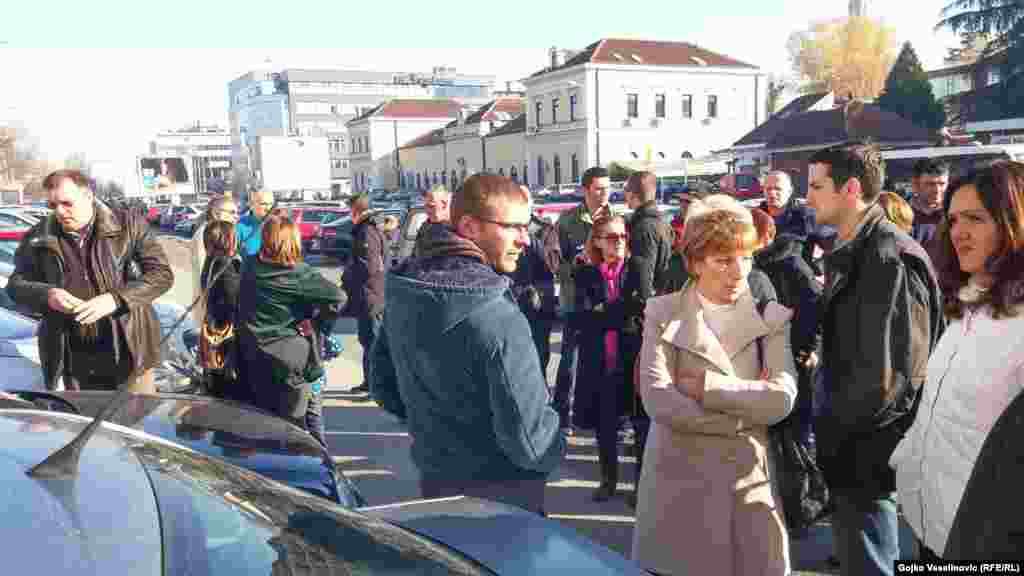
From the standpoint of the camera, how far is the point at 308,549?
1.60 metres

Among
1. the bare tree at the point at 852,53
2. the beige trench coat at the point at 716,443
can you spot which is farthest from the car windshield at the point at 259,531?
the bare tree at the point at 852,53

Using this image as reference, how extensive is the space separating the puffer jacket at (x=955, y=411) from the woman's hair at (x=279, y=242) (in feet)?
10.3

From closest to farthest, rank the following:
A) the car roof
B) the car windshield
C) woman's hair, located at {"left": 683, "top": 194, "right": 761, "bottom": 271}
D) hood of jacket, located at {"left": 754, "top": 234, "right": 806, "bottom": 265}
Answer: the car roof → the car windshield → woman's hair, located at {"left": 683, "top": 194, "right": 761, "bottom": 271} → hood of jacket, located at {"left": 754, "top": 234, "right": 806, "bottom": 265}

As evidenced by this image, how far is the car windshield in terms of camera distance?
1363 mm

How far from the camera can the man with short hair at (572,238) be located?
5.90 metres

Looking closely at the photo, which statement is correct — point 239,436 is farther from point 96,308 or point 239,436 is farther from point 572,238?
point 572,238

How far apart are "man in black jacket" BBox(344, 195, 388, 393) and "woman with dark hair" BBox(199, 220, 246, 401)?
5.39ft

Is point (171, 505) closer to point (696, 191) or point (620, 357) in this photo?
point (620, 357)

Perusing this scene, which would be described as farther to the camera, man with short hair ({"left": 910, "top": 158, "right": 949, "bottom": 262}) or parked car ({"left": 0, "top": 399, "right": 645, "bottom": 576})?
man with short hair ({"left": 910, "top": 158, "right": 949, "bottom": 262})

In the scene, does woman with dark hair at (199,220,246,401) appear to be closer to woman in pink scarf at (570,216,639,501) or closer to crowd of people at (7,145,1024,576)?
A: crowd of people at (7,145,1024,576)

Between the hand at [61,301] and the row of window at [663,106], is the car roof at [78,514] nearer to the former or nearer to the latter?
the hand at [61,301]

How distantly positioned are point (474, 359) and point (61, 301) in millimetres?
2728

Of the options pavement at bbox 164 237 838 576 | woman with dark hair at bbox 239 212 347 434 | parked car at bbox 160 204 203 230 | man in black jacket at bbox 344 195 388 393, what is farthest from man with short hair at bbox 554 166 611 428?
parked car at bbox 160 204 203 230

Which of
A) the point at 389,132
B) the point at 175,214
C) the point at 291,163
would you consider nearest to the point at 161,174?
the point at 175,214
